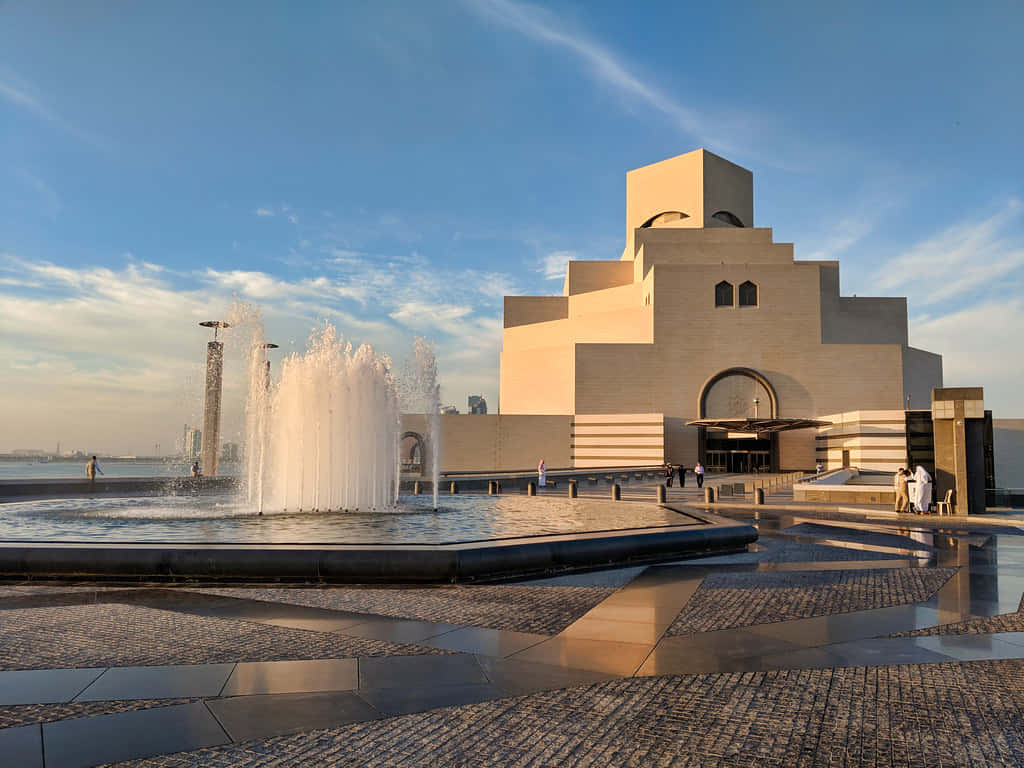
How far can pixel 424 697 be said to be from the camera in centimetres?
477

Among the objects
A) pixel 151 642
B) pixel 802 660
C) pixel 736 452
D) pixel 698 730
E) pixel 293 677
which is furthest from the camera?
pixel 736 452

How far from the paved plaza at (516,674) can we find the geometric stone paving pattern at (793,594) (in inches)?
2.2

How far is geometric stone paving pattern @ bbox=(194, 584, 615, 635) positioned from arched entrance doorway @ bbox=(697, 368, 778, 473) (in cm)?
4638

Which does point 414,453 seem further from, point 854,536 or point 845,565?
point 845,565

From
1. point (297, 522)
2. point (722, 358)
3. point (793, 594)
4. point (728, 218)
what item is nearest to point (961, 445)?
point (793, 594)

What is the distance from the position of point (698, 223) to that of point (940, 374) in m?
22.3

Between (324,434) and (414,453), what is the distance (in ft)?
132

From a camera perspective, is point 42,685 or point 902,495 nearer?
point 42,685

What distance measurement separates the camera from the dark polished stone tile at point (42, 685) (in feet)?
15.4

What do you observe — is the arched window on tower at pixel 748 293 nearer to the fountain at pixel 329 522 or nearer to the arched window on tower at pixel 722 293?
the arched window on tower at pixel 722 293

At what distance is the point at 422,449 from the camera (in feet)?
188

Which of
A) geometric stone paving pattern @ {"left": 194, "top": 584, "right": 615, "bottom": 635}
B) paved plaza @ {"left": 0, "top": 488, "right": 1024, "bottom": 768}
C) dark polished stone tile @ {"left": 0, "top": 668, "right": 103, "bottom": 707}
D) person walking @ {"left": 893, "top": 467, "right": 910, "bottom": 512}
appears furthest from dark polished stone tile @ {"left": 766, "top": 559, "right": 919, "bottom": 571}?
person walking @ {"left": 893, "top": 467, "right": 910, "bottom": 512}

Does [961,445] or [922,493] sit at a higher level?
[961,445]

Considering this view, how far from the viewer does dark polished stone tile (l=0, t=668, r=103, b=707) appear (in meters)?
4.70
